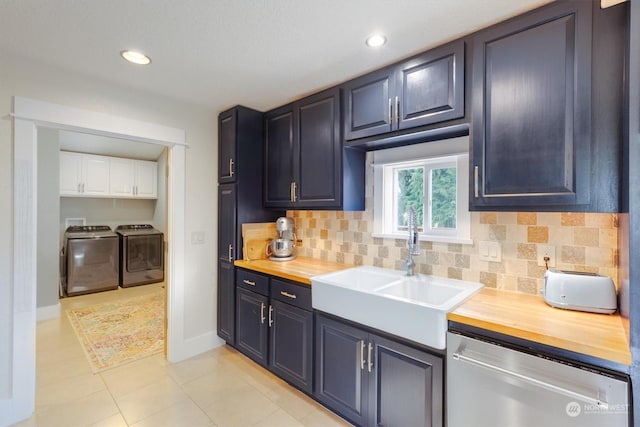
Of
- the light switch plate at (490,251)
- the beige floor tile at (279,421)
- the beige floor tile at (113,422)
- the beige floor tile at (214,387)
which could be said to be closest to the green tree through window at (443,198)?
the light switch plate at (490,251)

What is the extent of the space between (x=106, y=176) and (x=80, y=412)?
3934 mm

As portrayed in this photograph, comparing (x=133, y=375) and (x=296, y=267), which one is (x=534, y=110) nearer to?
(x=296, y=267)

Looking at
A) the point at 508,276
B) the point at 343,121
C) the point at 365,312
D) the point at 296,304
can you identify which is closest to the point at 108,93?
the point at 343,121

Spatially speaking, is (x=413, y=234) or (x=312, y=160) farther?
(x=312, y=160)

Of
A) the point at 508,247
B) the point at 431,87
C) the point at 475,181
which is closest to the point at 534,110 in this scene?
the point at 475,181

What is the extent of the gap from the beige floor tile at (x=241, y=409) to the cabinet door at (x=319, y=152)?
144cm

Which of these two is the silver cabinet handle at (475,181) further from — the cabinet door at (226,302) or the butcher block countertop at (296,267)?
the cabinet door at (226,302)

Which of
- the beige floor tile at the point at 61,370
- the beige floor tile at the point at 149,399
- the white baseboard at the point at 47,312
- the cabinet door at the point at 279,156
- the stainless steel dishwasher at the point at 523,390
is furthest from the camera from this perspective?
the white baseboard at the point at 47,312

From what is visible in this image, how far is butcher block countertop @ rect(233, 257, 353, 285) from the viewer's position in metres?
2.07

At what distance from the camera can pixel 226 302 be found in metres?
2.72

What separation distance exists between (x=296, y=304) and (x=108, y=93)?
2.08 m

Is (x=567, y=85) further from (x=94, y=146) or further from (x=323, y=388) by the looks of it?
(x=94, y=146)

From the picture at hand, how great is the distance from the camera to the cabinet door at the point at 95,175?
458cm

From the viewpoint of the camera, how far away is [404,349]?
1482 mm
